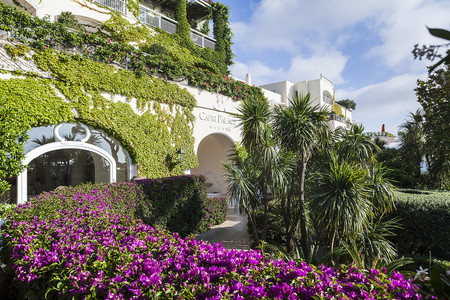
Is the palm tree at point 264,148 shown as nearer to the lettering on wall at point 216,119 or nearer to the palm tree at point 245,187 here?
the palm tree at point 245,187

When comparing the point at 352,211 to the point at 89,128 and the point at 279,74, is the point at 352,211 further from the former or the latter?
the point at 279,74

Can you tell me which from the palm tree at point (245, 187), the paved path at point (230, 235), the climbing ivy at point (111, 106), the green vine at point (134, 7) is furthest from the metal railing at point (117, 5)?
the paved path at point (230, 235)

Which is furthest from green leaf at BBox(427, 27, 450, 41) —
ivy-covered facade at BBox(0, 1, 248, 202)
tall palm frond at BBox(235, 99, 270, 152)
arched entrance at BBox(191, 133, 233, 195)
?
arched entrance at BBox(191, 133, 233, 195)

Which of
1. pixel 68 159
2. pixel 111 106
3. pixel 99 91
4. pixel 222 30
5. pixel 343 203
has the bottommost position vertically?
pixel 343 203

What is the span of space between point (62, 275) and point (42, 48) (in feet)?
25.3

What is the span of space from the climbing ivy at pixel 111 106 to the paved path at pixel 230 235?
2830mm

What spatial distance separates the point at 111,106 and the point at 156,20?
8.04 metres

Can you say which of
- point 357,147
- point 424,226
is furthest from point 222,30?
point 424,226

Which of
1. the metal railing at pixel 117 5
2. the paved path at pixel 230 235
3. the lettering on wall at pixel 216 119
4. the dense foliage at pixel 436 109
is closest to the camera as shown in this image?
the paved path at pixel 230 235

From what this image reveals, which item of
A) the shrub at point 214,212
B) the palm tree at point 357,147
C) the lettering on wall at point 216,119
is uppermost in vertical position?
the lettering on wall at point 216,119

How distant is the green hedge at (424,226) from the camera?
608 centimetres

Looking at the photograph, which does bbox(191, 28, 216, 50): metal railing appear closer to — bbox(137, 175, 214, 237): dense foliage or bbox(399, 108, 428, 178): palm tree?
bbox(137, 175, 214, 237): dense foliage

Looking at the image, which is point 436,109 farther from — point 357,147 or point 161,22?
point 161,22

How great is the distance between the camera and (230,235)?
9.07 meters
